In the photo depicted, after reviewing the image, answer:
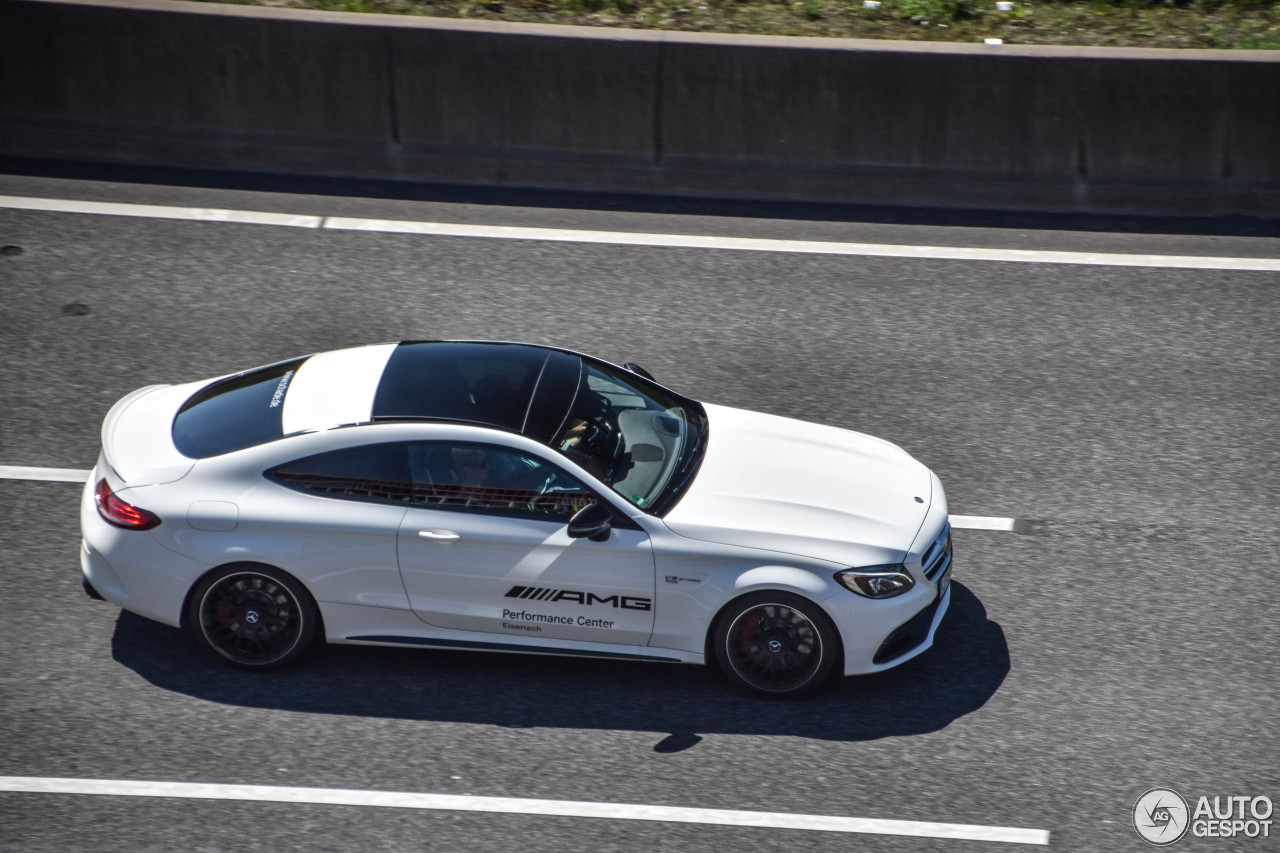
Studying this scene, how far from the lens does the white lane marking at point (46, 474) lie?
8.42 metres

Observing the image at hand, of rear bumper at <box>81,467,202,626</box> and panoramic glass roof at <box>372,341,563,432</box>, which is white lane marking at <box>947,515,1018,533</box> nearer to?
panoramic glass roof at <box>372,341,563,432</box>

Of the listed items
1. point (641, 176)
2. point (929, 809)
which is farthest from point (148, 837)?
point (641, 176)

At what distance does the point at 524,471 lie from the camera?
22.5ft

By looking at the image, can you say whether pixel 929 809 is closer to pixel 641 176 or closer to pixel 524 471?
pixel 524 471

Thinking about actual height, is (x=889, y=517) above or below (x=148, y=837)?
above

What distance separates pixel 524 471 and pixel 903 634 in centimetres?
A: 203

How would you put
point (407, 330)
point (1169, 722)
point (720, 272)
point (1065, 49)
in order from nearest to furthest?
point (1169, 722) < point (407, 330) < point (720, 272) < point (1065, 49)

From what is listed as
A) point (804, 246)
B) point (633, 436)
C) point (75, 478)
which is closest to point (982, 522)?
point (633, 436)

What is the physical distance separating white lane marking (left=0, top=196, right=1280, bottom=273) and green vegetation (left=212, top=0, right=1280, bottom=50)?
257cm

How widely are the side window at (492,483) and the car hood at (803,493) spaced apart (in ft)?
1.84

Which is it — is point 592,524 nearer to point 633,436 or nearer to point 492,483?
point 492,483

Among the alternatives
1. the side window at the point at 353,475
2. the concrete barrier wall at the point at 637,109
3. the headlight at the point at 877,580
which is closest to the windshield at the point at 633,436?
the side window at the point at 353,475

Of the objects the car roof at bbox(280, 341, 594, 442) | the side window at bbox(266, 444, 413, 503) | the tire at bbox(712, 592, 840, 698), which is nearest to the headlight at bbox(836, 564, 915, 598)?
the tire at bbox(712, 592, 840, 698)

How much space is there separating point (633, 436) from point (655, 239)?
Result: 4269mm
